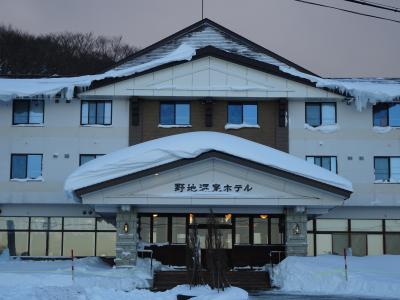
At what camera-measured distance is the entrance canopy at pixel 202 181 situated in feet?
81.6

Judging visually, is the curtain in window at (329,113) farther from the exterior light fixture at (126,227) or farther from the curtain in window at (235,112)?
the exterior light fixture at (126,227)

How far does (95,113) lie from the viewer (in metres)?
31.6

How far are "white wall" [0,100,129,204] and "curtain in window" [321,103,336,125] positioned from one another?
898 cm

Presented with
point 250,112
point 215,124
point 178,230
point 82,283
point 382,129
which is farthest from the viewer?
point 382,129

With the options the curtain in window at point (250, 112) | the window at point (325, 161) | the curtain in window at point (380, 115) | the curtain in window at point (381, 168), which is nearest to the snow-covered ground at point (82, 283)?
the curtain in window at point (250, 112)

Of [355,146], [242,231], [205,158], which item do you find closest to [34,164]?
[242,231]

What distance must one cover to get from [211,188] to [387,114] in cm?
1110

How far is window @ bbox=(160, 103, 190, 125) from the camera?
102 ft

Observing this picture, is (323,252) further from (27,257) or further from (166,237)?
(27,257)

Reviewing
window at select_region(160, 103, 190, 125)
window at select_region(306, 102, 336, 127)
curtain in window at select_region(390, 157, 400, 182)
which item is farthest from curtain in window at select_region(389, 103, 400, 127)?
window at select_region(160, 103, 190, 125)

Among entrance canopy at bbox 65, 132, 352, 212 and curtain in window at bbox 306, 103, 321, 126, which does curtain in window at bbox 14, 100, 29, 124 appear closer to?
entrance canopy at bbox 65, 132, 352, 212

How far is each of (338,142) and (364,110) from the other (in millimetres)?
1940

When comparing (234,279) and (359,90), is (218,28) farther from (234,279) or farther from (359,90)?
(234,279)

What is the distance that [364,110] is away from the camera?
104ft
